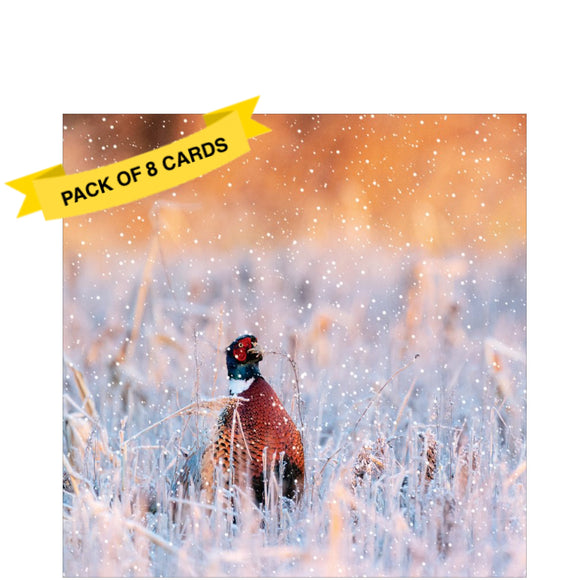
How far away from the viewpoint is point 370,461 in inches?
125

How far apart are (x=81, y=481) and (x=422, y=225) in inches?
70.7

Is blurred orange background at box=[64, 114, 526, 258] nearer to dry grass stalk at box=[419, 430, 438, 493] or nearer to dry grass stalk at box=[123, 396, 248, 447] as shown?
dry grass stalk at box=[123, 396, 248, 447]

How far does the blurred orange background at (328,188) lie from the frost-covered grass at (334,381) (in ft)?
0.28

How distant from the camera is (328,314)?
125 inches

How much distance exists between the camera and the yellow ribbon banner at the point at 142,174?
316cm

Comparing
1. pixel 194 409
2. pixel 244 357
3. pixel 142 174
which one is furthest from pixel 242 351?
pixel 142 174

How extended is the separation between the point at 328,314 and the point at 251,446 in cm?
63

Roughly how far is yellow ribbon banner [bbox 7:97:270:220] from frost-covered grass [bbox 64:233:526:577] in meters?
0.26

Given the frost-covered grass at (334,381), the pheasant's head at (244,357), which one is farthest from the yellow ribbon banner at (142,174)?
the pheasant's head at (244,357)

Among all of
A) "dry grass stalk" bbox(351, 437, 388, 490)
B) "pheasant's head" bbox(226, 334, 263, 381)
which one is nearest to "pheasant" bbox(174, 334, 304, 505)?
"pheasant's head" bbox(226, 334, 263, 381)

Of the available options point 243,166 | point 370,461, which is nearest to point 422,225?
point 243,166

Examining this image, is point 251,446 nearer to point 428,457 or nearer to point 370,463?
point 370,463

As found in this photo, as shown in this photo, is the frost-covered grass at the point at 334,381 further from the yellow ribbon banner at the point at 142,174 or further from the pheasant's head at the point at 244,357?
the yellow ribbon banner at the point at 142,174

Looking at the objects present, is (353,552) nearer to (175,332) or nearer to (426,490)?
(426,490)
